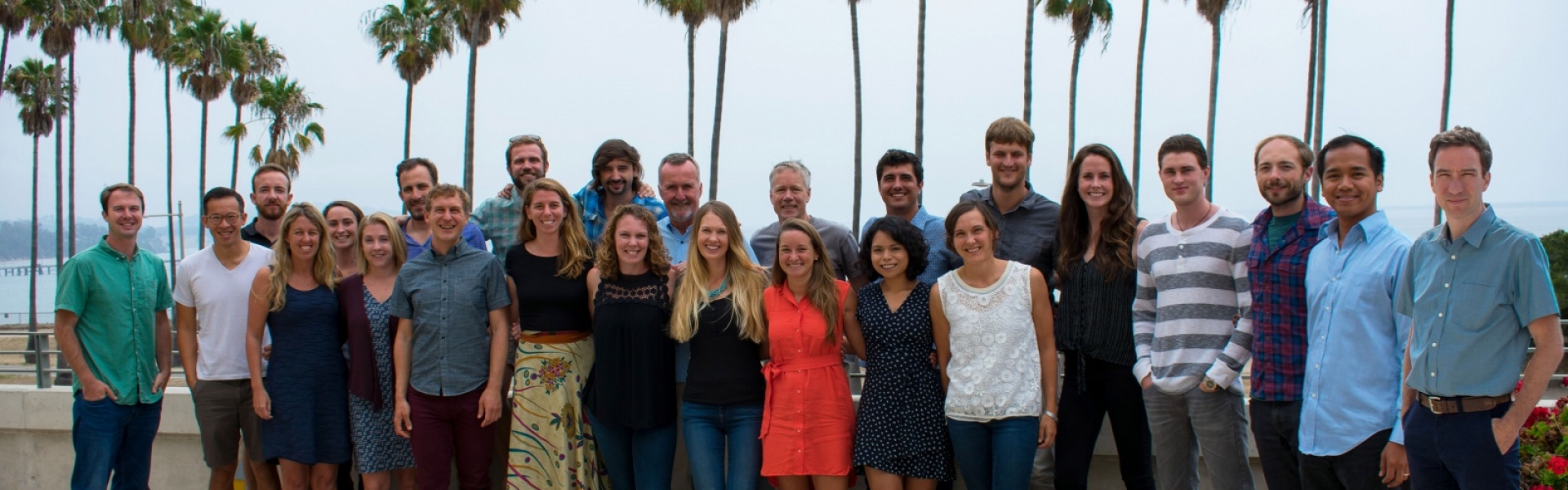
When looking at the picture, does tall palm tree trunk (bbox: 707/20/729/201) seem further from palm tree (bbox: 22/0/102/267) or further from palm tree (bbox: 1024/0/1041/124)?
palm tree (bbox: 22/0/102/267)

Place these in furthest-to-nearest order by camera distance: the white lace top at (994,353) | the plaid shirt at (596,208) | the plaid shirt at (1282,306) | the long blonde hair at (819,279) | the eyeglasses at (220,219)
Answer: the plaid shirt at (596,208) < the eyeglasses at (220,219) < the long blonde hair at (819,279) < the white lace top at (994,353) < the plaid shirt at (1282,306)

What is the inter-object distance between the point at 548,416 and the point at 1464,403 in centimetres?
347

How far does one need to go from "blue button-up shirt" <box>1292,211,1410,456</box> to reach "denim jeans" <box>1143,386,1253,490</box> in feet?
1.30

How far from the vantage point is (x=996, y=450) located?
385cm

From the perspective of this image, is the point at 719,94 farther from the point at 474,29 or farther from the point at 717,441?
the point at 717,441

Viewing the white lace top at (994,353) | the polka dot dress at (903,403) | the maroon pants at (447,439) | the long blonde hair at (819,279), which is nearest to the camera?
the white lace top at (994,353)

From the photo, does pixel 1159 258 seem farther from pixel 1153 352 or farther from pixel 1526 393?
pixel 1526 393

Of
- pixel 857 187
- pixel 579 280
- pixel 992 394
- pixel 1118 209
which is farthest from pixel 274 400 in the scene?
pixel 857 187

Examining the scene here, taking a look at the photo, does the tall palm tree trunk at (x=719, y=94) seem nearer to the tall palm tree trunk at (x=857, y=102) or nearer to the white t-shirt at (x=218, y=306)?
the tall palm tree trunk at (x=857, y=102)

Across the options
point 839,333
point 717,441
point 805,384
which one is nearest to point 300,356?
point 717,441

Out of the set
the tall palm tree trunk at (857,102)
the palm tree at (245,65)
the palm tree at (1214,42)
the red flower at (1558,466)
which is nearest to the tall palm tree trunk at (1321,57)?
the palm tree at (1214,42)

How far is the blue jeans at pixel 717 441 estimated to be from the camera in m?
4.12

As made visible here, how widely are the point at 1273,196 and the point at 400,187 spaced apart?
431 cm

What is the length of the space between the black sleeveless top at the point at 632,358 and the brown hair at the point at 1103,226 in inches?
70.2
